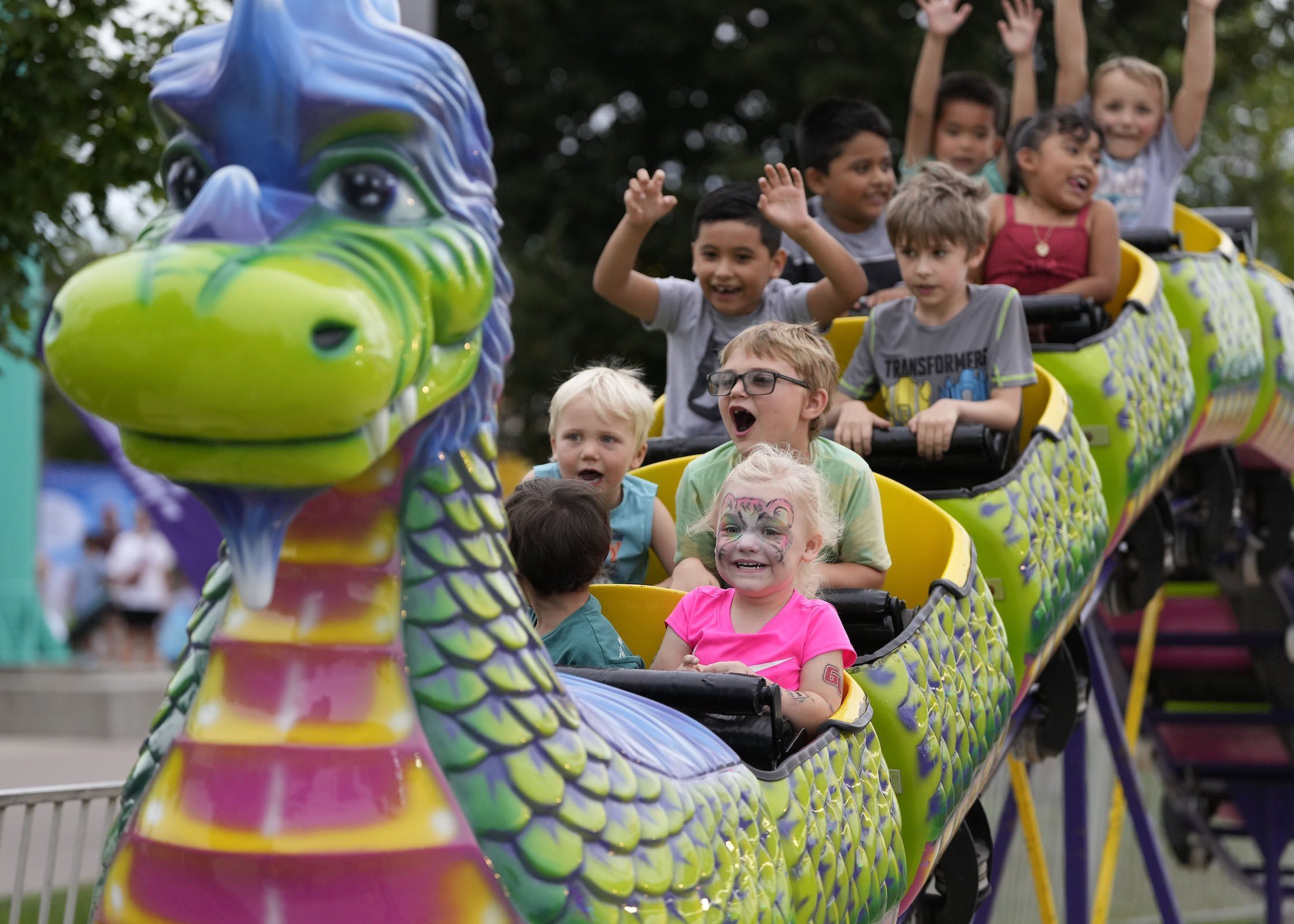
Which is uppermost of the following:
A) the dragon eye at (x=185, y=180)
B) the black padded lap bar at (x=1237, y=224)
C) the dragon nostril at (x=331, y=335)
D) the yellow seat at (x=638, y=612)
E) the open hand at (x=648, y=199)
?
the dragon eye at (x=185, y=180)

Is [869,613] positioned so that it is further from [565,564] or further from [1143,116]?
[1143,116]

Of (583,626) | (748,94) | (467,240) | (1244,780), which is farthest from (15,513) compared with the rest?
(467,240)

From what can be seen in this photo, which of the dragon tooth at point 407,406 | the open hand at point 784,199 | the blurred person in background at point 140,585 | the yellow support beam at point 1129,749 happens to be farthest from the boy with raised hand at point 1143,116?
the blurred person in background at point 140,585

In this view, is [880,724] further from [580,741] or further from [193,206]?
[193,206]

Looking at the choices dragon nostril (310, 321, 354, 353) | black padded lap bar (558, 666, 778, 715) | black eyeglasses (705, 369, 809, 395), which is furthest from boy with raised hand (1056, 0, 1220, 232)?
dragon nostril (310, 321, 354, 353)

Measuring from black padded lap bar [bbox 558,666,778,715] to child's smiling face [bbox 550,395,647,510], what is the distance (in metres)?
0.96

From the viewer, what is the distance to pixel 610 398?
10.2 ft

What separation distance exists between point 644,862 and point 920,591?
5.52 ft

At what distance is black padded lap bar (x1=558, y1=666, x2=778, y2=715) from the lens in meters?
2.12

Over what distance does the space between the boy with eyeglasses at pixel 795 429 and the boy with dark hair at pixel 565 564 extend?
1.37 ft

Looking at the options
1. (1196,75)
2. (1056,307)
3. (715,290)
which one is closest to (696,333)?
(715,290)

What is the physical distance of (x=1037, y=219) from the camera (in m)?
4.89

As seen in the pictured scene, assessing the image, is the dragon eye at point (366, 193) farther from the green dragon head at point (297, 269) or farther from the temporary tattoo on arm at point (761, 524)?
the temporary tattoo on arm at point (761, 524)

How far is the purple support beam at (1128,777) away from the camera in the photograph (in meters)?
4.82
